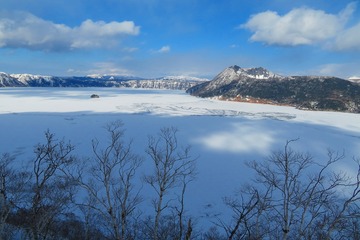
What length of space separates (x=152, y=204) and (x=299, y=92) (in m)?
74.4

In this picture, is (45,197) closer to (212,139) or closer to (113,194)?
(113,194)

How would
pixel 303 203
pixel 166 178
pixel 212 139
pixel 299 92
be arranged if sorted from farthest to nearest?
pixel 299 92
pixel 212 139
pixel 166 178
pixel 303 203

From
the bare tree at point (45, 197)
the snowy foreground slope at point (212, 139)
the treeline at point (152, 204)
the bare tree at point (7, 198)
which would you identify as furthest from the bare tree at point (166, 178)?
the bare tree at point (7, 198)

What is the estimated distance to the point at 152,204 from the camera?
48.8 feet

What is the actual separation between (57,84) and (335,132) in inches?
7200

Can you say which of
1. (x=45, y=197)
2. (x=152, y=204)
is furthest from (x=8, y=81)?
(x=45, y=197)

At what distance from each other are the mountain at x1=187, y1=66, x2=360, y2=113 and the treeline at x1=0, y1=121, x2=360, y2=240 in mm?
52452

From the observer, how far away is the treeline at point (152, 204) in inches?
253

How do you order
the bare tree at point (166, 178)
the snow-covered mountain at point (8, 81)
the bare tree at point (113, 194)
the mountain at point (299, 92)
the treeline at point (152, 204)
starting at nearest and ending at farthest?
the treeline at point (152, 204)
the bare tree at point (113, 194)
the bare tree at point (166, 178)
the mountain at point (299, 92)
the snow-covered mountain at point (8, 81)

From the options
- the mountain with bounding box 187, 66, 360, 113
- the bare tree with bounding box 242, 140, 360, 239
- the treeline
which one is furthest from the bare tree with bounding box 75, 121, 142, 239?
the mountain with bounding box 187, 66, 360, 113

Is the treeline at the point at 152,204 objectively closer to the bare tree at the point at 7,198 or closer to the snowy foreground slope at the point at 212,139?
the bare tree at the point at 7,198

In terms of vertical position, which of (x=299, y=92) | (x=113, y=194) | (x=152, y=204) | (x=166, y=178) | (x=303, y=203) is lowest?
(x=152, y=204)

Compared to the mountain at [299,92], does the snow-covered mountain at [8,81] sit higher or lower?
lower

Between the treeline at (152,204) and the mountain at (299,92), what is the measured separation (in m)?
52.5
